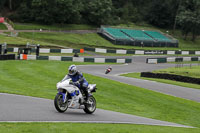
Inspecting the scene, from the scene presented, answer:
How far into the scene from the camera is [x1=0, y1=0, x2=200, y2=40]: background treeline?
251 feet

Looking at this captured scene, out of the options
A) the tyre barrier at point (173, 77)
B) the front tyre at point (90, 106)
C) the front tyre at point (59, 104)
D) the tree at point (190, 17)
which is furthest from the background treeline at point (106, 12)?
the front tyre at point (59, 104)

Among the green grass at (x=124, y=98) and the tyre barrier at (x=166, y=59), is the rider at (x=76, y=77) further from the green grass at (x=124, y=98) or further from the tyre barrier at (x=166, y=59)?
the tyre barrier at (x=166, y=59)

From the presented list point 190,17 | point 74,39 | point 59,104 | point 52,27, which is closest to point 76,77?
point 59,104

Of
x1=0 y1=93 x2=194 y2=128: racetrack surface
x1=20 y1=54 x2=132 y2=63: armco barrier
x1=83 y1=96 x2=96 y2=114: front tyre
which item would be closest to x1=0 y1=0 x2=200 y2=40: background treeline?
x1=20 y1=54 x2=132 y2=63: armco barrier

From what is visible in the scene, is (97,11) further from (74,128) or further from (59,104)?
(74,128)

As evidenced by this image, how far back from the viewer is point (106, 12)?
85.4m

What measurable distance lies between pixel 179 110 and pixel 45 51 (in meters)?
33.5

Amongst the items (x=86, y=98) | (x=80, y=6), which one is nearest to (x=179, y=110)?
(x=86, y=98)

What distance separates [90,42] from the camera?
68.4 meters

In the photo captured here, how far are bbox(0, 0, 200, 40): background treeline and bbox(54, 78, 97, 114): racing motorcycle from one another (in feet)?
208

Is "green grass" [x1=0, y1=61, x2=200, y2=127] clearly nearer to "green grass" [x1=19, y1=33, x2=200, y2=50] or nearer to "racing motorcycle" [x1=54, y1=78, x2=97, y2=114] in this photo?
"racing motorcycle" [x1=54, y1=78, x2=97, y2=114]

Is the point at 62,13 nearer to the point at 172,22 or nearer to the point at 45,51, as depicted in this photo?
the point at 45,51

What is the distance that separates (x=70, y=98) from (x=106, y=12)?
243ft

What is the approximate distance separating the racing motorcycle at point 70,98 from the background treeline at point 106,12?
63.5 metres
